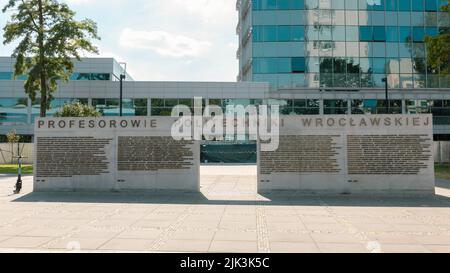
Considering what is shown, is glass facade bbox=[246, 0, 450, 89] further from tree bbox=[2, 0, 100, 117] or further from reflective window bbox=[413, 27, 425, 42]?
tree bbox=[2, 0, 100, 117]

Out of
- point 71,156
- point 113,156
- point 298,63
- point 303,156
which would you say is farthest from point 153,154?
point 298,63

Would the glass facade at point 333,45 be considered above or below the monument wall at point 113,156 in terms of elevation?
above

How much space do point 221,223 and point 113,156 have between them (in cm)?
795

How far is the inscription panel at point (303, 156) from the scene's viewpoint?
1583cm

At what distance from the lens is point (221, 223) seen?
1000 centimetres

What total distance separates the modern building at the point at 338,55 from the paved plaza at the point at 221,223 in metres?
31.0

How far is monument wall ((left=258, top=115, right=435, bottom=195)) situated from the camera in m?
15.5

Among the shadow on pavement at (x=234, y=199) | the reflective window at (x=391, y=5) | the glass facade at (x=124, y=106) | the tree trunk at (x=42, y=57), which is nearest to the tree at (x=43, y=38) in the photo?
the tree trunk at (x=42, y=57)

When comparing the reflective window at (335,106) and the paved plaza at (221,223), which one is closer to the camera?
the paved plaza at (221,223)

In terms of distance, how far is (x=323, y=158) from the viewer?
15844mm

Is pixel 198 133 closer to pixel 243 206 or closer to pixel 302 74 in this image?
pixel 243 206

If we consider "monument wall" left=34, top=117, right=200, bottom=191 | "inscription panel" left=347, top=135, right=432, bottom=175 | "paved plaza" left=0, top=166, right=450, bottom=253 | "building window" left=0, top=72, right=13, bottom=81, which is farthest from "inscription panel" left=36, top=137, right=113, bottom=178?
"building window" left=0, top=72, right=13, bottom=81

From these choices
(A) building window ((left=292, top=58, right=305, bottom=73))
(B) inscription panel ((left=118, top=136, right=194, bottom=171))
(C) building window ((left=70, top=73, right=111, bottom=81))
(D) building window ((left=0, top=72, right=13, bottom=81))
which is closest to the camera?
(B) inscription panel ((left=118, top=136, right=194, bottom=171))

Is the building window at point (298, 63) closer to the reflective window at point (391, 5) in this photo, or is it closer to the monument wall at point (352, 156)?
the reflective window at point (391, 5)
